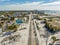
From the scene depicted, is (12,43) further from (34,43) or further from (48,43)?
(48,43)

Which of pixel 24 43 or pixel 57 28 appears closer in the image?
pixel 24 43

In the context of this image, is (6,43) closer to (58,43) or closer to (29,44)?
(29,44)

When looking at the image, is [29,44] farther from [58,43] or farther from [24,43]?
[58,43]

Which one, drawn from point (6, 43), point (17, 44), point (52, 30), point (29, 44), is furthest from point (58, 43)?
point (52, 30)

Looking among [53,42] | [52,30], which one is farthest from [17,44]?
[52,30]

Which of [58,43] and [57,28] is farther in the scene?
[57,28]

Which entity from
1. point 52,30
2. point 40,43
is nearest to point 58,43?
point 40,43

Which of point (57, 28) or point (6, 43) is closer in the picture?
point (6, 43)
